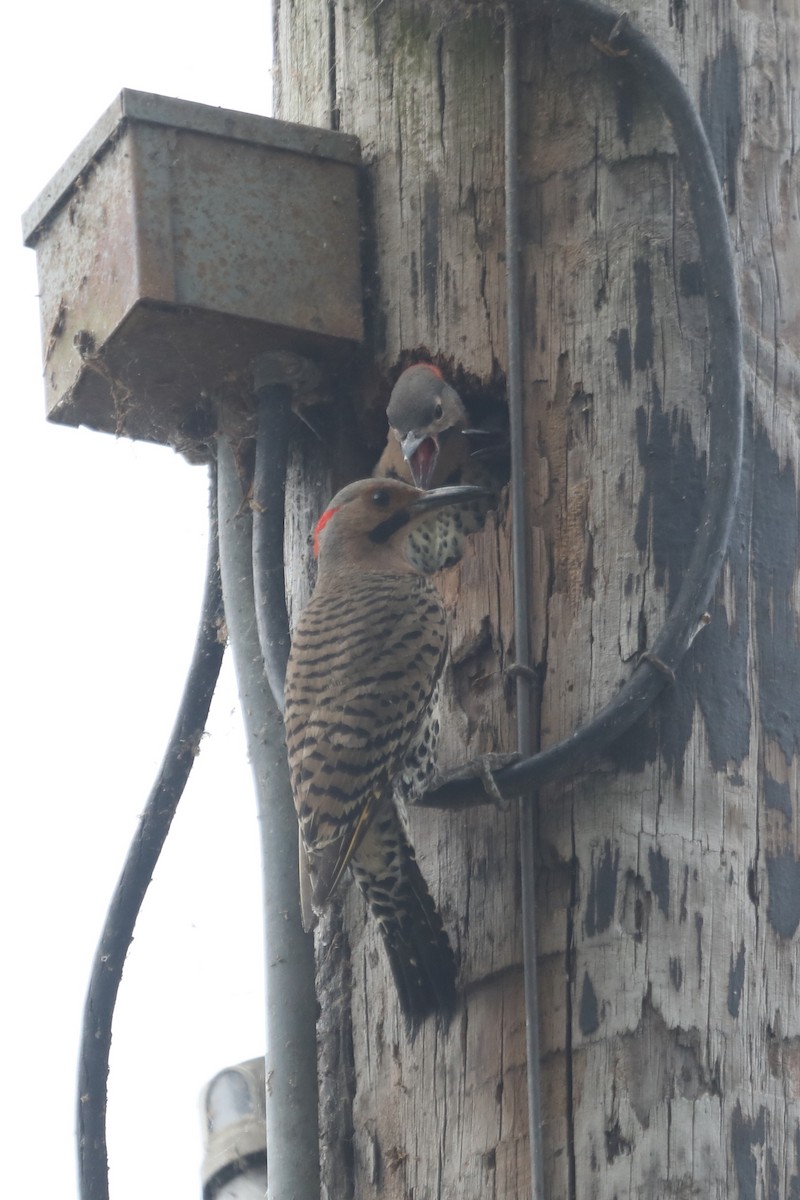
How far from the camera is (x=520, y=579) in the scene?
11.3ft

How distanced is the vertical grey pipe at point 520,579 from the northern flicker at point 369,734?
22 cm

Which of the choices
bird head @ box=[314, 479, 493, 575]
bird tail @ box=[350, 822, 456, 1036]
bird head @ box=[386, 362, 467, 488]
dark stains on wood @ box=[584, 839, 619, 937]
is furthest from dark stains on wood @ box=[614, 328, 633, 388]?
bird tail @ box=[350, 822, 456, 1036]

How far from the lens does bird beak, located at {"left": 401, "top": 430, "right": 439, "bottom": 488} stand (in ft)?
16.1

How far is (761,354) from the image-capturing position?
3.56 metres

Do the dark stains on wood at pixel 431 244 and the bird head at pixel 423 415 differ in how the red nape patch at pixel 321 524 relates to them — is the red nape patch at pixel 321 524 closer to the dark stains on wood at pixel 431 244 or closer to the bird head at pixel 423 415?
the bird head at pixel 423 415

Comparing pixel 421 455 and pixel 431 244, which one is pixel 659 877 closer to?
pixel 431 244

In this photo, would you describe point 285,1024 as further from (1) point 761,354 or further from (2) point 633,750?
(1) point 761,354

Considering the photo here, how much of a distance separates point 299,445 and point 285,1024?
1.33m

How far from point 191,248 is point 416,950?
4.91 ft

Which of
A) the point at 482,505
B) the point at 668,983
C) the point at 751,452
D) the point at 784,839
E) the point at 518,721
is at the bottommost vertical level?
the point at 668,983

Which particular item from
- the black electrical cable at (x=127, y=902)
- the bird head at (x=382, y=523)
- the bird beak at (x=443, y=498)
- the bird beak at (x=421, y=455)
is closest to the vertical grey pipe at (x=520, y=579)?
the bird head at (x=382, y=523)

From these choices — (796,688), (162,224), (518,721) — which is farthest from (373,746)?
(162,224)

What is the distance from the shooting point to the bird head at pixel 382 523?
4.11 meters

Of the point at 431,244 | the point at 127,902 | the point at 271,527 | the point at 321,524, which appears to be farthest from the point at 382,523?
the point at 127,902
